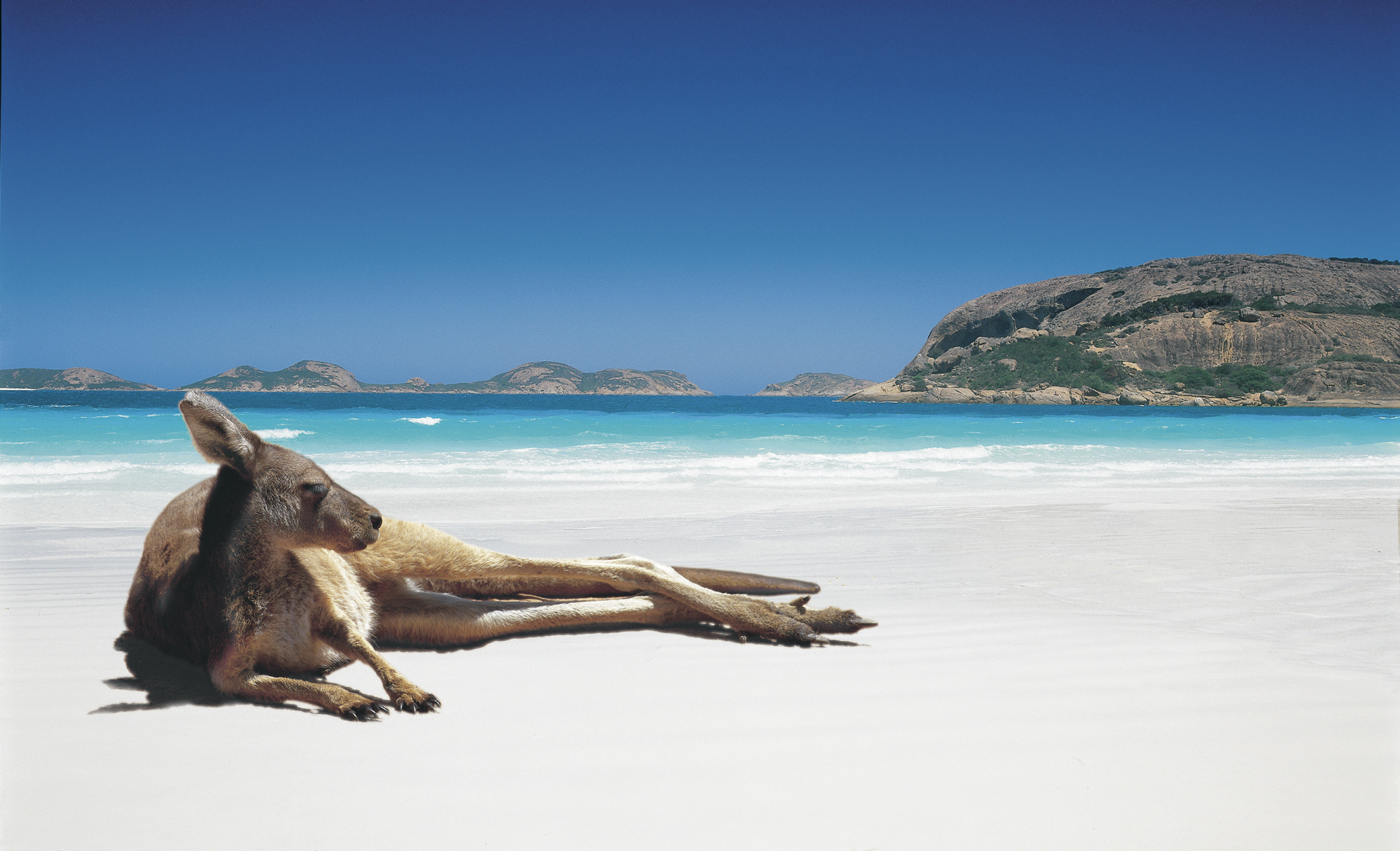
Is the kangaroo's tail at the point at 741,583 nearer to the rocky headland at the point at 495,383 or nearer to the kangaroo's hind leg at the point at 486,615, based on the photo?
the kangaroo's hind leg at the point at 486,615

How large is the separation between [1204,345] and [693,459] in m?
78.9

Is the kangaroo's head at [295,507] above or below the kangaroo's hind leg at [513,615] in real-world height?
above

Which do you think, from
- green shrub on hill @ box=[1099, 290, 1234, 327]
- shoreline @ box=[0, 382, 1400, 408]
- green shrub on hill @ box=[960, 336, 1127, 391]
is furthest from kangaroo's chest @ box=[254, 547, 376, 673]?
green shrub on hill @ box=[1099, 290, 1234, 327]

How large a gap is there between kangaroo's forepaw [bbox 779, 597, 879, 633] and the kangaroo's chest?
6.57 ft

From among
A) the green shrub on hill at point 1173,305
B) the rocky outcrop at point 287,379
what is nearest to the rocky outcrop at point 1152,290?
the green shrub on hill at point 1173,305

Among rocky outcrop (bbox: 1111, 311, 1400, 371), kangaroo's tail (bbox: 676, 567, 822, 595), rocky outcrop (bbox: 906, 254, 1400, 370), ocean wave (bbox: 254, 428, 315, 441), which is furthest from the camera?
rocky outcrop (bbox: 906, 254, 1400, 370)

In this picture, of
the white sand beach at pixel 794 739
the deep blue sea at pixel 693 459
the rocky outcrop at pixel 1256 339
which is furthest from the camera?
the rocky outcrop at pixel 1256 339

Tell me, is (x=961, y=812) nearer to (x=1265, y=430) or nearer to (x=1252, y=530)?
(x=1252, y=530)

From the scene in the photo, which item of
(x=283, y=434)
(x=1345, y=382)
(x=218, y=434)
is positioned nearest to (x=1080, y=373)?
(x=1345, y=382)

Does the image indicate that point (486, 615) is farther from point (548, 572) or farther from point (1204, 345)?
point (1204, 345)

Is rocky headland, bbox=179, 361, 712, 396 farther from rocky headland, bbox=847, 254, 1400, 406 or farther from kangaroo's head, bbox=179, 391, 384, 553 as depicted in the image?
kangaroo's head, bbox=179, 391, 384, 553

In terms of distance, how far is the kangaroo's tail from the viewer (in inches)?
167

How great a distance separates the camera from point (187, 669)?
122 inches

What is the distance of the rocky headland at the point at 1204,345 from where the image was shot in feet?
217
